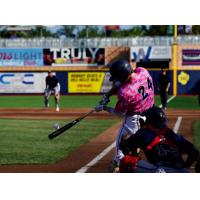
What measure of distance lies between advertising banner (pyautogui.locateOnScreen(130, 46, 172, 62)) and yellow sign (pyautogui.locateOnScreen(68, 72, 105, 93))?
8.13ft

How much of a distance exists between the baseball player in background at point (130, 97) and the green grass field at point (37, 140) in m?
2.45

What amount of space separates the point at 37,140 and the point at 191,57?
78.7ft

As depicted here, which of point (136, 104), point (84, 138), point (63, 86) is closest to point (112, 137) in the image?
point (84, 138)

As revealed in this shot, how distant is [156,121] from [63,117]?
14.7 m

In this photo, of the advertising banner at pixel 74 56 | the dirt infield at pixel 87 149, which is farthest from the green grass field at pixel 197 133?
the advertising banner at pixel 74 56

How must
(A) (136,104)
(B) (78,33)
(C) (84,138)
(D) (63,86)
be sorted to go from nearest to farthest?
(A) (136,104), (C) (84,138), (D) (63,86), (B) (78,33)

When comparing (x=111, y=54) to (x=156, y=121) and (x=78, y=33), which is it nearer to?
(x=78, y=33)

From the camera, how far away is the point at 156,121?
6.79 meters

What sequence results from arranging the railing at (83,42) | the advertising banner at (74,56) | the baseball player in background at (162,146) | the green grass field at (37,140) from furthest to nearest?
1. the advertising banner at (74,56)
2. the railing at (83,42)
3. the green grass field at (37,140)
4. the baseball player in background at (162,146)

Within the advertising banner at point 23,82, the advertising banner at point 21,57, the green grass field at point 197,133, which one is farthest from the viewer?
the advertising banner at point 21,57

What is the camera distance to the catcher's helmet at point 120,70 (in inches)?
329

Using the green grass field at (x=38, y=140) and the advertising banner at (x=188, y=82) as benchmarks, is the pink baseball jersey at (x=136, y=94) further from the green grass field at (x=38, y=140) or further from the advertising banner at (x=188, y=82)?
the advertising banner at (x=188, y=82)

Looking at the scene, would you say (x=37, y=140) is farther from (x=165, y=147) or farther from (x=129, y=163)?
(x=165, y=147)

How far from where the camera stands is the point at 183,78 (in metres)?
35.5
